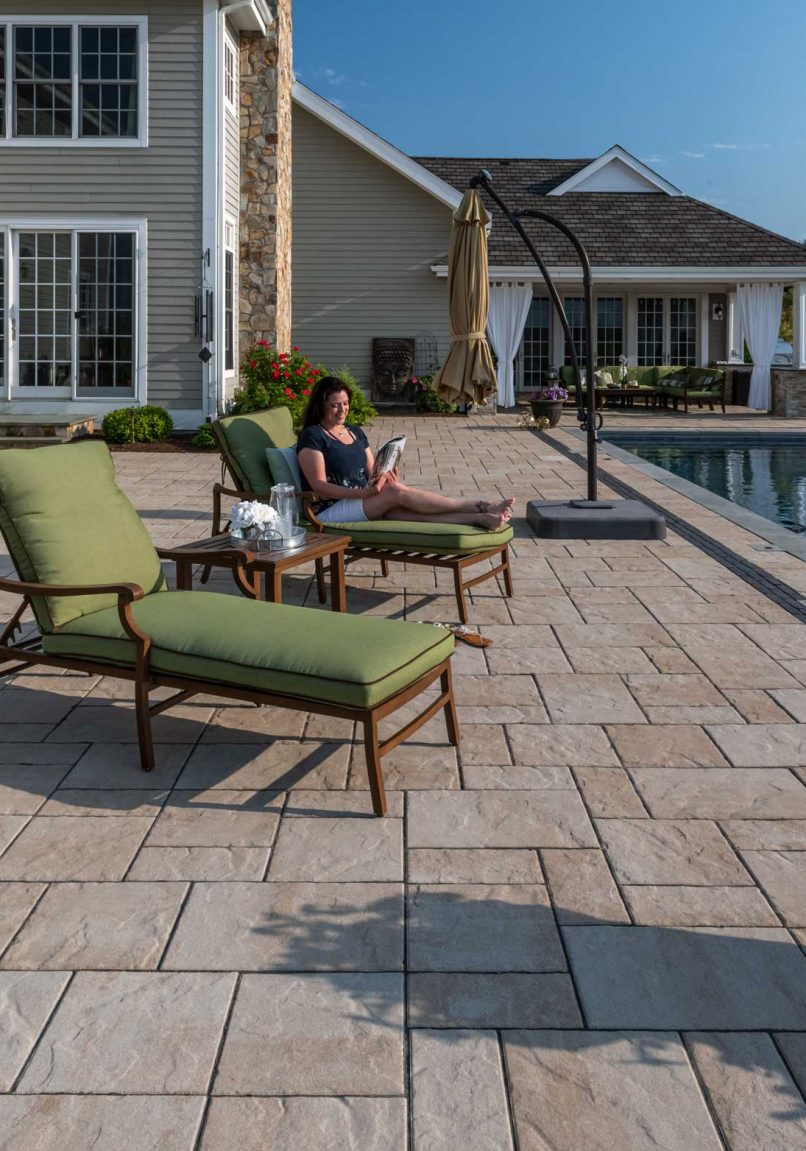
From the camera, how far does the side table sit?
4.96 metres

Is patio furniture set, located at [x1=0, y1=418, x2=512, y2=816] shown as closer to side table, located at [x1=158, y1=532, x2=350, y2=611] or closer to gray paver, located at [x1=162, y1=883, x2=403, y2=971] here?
side table, located at [x1=158, y1=532, x2=350, y2=611]

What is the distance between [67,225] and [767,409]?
12916mm

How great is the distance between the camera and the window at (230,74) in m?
15.1

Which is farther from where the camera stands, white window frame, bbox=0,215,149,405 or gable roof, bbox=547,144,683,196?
gable roof, bbox=547,144,683,196

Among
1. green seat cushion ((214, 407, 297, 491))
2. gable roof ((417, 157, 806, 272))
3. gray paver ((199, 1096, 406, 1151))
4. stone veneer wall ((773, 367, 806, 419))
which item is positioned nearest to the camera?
gray paver ((199, 1096, 406, 1151))

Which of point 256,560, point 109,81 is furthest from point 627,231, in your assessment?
point 256,560

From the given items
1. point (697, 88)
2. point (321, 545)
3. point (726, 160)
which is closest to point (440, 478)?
point (321, 545)

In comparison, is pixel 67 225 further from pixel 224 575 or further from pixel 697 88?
pixel 697 88

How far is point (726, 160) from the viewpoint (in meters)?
31.3

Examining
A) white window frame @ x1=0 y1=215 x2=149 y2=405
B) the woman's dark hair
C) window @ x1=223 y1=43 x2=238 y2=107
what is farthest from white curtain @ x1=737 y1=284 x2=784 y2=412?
the woman's dark hair

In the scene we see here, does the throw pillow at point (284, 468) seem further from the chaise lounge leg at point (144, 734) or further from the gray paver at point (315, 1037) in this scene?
the gray paver at point (315, 1037)

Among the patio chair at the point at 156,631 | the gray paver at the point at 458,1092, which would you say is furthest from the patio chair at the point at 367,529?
the gray paver at the point at 458,1092

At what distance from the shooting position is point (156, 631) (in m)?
3.96

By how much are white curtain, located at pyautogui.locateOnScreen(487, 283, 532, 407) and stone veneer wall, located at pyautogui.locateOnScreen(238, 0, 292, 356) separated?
5963mm
